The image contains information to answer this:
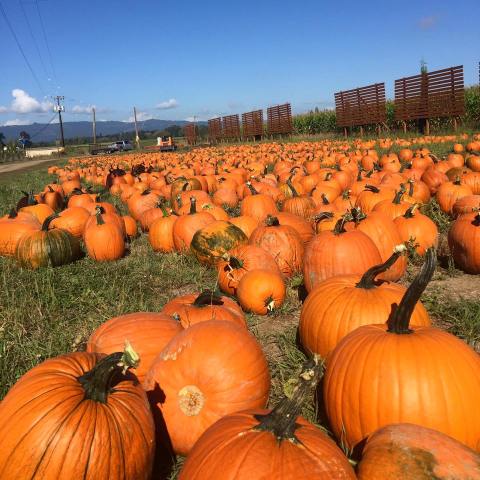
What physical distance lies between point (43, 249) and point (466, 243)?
529 centimetres

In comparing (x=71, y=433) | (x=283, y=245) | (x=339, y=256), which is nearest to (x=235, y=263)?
(x=283, y=245)

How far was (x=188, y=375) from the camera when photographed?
217 cm

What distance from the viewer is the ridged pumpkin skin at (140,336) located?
2551 mm

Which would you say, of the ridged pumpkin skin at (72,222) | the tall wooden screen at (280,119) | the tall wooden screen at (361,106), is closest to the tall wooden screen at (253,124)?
the tall wooden screen at (280,119)

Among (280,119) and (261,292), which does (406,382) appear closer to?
(261,292)

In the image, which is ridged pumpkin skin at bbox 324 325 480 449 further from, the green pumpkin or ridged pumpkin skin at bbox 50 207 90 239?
ridged pumpkin skin at bbox 50 207 90 239

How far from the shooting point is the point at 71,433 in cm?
178

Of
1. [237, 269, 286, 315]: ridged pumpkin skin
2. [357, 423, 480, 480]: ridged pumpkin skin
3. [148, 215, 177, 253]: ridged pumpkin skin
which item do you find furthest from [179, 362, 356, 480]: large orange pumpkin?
[148, 215, 177, 253]: ridged pumpkin skin

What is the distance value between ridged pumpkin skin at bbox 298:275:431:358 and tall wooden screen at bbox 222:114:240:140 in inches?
1858

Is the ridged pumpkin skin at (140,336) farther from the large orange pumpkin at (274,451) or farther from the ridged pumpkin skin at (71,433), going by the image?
the large orange pumpkin at (274,451)

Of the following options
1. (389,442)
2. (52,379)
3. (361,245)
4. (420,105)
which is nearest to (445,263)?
(361,245)

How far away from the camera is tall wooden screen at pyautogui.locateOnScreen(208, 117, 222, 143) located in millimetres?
53281

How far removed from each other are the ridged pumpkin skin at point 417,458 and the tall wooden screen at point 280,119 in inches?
1585

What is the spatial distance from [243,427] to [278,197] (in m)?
6.76
